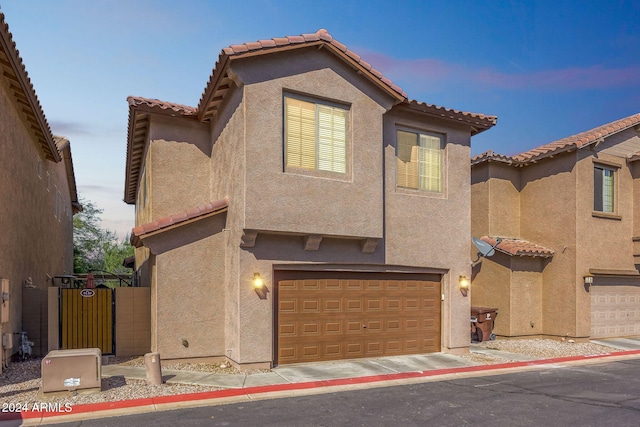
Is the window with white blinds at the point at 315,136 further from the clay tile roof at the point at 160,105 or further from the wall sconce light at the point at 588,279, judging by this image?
the wall sconce light at the point at 588,279

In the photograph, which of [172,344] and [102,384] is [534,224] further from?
[102,384]

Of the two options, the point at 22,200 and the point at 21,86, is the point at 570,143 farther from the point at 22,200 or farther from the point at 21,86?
the point at 22,200

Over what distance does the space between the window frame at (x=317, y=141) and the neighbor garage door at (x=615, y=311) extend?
11.3 m

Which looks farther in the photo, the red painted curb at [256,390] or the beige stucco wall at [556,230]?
the beige stucco wall at [556,230]

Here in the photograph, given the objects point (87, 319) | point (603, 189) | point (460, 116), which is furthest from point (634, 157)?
point (87, 319)

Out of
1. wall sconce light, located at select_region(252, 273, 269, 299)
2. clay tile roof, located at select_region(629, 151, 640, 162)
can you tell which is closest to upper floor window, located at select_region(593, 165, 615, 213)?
clay tile roof, located at select_region(629, 151, 640, 162)

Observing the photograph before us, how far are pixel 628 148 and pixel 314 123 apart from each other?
46.5ft

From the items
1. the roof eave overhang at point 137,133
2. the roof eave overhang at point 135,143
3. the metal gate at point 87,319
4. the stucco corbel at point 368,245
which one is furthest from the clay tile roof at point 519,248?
the metal gate at point 87,319

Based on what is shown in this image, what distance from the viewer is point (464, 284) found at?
1423 centimetres

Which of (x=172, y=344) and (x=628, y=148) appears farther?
(x=628, y=148)

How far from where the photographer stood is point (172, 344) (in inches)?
451

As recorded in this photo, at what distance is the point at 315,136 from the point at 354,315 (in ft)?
16.5

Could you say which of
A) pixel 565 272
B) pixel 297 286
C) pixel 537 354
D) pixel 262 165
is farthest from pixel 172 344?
pixel 565 272

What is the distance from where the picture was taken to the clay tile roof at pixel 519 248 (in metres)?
16.6
